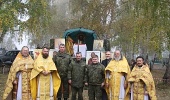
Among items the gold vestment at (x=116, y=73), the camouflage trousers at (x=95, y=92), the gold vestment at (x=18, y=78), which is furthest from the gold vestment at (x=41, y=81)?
the gold vestment at (x=116, y=73)

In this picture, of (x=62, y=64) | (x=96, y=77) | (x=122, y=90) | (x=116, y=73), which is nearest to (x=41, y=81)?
(x=62, y=64)

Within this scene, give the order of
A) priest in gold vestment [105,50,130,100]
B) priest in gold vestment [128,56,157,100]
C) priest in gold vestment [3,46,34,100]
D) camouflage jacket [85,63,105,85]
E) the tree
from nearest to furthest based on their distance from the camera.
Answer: priest in gold vestment [128,56,157,100]
priest in gold vestment [3,46,34,100]
priest in gold vestment [105,50,130,100]
camouflage jacket [85,63,105,85]
the tree

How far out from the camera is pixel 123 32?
2748 cm

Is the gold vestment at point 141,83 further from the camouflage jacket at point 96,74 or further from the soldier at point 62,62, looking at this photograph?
the soldier at point 62,62

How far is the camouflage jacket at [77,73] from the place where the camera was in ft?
27.8

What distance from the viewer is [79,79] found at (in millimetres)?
8492

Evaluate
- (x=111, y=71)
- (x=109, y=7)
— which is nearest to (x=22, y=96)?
(x=111, y=71)

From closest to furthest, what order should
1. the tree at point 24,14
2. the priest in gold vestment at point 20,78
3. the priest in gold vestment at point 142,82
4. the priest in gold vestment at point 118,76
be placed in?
the priest in gold vestment at point 142,82 → the priest in gold vestment at point 20,78 → the priest in gold vestment at point 118,76 → the tree at point 24,14

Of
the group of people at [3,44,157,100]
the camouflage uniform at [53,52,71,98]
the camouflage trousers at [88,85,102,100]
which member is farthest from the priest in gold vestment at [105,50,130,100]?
the camouflage uniform at [53,52,71,98]

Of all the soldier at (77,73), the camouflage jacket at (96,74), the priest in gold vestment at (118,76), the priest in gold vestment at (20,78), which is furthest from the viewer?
the soldier at (77,73)

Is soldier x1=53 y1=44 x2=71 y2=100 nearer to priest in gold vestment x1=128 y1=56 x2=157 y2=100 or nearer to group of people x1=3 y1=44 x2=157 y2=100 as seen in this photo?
group of people x1=3 y1=44 x2=157 y2=100

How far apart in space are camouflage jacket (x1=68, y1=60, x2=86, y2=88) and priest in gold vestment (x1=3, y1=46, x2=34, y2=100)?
119 centimetres

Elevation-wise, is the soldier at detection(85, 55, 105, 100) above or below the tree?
below

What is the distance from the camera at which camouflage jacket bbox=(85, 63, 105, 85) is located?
8.29 m
